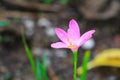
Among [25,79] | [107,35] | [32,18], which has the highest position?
[32,18]

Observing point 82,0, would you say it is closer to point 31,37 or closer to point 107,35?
point 107,35

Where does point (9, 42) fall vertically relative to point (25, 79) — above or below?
above

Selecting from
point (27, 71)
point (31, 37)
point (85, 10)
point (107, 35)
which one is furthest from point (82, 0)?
point (27, 71)

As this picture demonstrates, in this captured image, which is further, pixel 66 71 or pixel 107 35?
pixel 107 35

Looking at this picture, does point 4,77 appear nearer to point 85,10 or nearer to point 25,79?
point 25,79

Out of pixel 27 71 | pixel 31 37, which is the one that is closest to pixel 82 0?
pixel 31 37

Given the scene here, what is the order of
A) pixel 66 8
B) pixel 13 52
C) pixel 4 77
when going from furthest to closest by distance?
pixel 66 8
pixel 13 52
pixel 4 77

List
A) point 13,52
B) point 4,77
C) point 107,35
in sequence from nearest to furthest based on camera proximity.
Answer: point 4,77, point 13,52, point 107,35

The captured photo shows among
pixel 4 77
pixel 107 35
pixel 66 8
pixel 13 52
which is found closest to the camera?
pixel 4 77

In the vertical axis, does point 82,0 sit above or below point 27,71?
above
